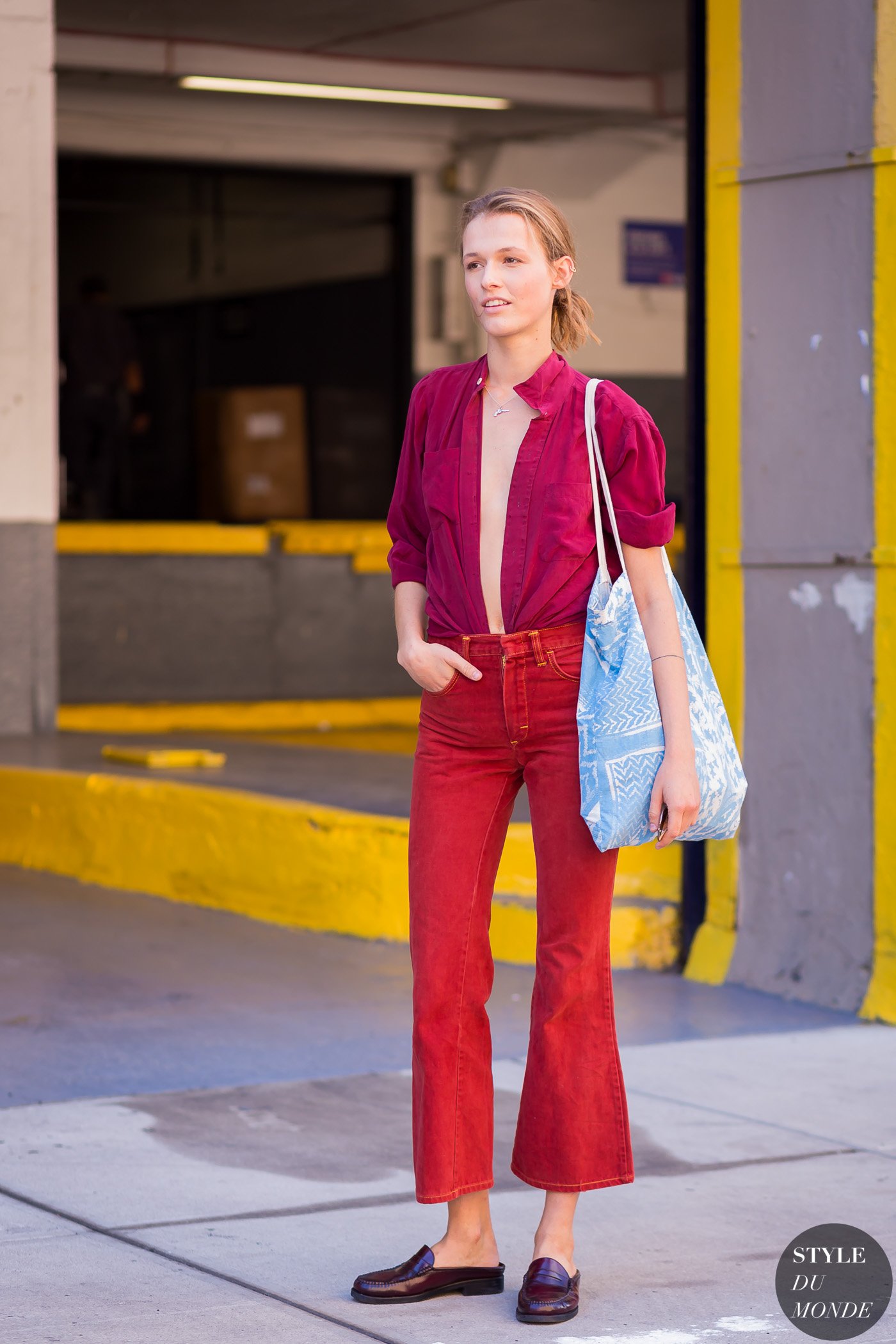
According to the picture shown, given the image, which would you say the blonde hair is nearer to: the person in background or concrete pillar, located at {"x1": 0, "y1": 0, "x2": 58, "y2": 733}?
concrete pillar, located at {"x1": 0, "y1": 0, "x2": 58, "y2": 733}

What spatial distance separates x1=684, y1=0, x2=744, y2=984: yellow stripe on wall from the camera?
5.91 m

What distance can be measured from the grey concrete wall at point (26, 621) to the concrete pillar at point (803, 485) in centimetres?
471

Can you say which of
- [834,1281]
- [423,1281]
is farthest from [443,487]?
[834,1281]

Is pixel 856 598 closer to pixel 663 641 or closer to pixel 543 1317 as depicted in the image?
pixel 663 641

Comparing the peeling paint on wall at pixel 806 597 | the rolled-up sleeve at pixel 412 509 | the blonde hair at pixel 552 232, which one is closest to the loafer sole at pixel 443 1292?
the rolled-up sleeve at pixel 412 509

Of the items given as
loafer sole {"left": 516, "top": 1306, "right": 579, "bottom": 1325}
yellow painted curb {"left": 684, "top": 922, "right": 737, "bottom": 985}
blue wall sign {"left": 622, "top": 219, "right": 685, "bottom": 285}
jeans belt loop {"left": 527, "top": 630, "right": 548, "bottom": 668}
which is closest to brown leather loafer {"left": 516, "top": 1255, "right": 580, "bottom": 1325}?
loafer sole {"left": 516, "top": 1306, "right": 579, "bottom": 1325}

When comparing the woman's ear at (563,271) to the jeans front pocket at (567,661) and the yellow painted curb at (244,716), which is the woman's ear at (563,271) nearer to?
the jeans front pocket at (567,661)

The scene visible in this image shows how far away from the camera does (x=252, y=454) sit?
14.9 meters

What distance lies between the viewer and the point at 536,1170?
338cm

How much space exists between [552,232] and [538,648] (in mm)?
674

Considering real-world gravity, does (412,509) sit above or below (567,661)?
above

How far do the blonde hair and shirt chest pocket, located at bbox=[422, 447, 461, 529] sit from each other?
28cm

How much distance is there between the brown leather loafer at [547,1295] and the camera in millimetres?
3279

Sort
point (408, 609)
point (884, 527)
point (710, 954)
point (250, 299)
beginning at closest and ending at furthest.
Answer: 1. point (408, 609)
2. point (884, 527)
3. point (710, 954)
4. point (250, 299)
